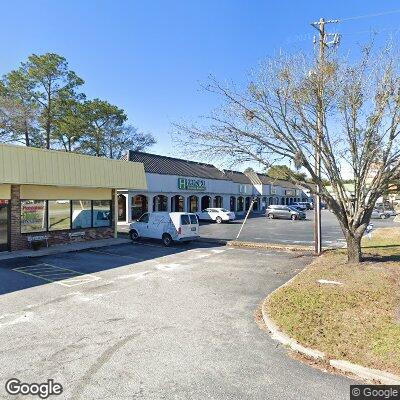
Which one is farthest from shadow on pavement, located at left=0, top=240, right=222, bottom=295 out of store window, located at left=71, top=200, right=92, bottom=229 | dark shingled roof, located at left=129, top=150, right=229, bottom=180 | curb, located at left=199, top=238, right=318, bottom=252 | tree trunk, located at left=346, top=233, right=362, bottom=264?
dark shingled roof, located at left=129, top=150, right=229, bottom=180

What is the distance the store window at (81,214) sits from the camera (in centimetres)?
1995

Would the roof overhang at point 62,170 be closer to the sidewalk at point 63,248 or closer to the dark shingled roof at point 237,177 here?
the sidewalk at point 63,248

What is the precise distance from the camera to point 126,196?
107 ft

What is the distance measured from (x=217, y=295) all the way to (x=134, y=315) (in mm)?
2740

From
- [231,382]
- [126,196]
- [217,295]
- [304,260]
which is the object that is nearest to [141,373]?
[231,382]

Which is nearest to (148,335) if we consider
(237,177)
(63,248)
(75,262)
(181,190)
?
(75,262)

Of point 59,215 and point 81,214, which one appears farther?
point 81,214

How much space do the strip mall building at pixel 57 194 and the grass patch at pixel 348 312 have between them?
39.7 feet

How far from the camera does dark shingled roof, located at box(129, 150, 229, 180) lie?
116 ft

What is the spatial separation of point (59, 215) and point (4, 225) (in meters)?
2.93

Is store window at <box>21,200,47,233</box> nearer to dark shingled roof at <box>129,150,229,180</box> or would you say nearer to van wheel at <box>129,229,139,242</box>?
van wheel at <box>129,229,139,242</box>

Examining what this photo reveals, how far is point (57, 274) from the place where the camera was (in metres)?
12.8

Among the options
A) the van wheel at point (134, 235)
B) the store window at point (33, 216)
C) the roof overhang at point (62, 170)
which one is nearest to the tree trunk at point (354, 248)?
the van wheel at point (134, 235)

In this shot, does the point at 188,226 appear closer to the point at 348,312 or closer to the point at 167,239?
the point at 167,239
